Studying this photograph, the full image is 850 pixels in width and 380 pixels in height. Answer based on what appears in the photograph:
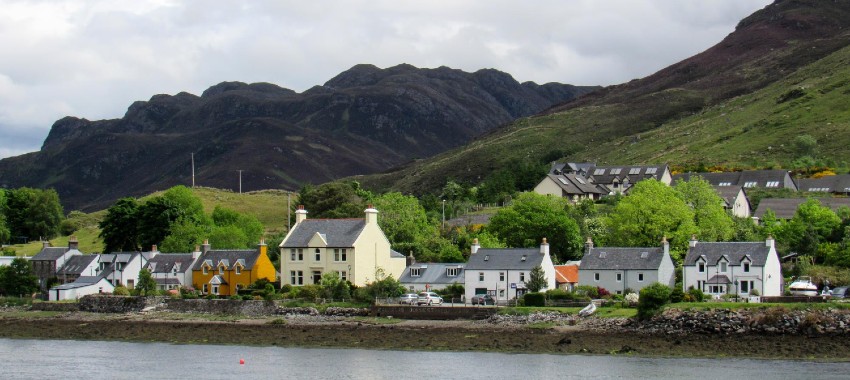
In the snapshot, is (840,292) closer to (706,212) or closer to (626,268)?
(626,268)

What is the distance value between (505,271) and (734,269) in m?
16.6

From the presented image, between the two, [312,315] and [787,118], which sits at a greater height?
[787,118]

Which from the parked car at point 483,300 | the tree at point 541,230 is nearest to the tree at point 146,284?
the parked car at point 483,300

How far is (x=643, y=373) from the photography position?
175ft

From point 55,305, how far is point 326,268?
22613 millimetres

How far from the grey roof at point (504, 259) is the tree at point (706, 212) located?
59.4 ft

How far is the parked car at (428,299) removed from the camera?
76.6 metres

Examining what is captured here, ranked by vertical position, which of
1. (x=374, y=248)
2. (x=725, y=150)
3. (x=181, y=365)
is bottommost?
(x=181, y=365)

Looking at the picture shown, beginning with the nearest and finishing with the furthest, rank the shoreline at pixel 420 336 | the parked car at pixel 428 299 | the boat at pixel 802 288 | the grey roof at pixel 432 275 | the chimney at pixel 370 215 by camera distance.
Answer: the shoreline at pixel 420 336 < the boat at pixel 802 288 < the parked car at pixel 428 299 < the grey roof at pixel 432 275 < the chimney at pixel 370 215

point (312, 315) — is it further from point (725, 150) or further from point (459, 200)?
point (725, 150)

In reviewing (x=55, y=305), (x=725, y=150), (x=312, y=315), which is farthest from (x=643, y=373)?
(x=725, y=150)

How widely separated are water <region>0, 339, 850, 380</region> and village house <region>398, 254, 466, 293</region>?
2059 centimetres

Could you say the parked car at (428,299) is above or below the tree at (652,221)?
below

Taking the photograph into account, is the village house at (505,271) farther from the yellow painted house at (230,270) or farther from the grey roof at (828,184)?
the grey roof at (828,184)
